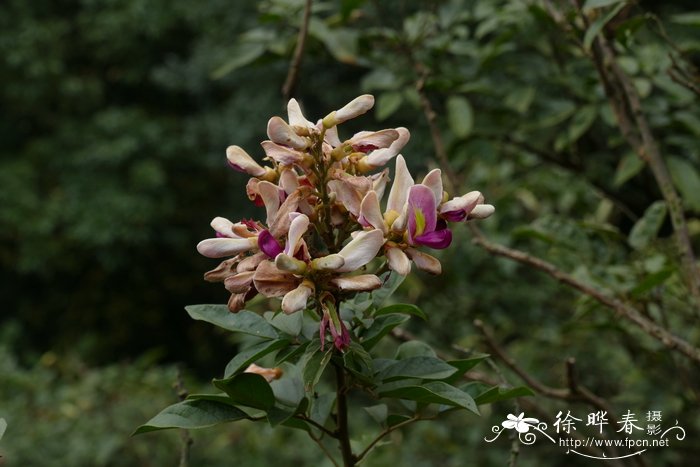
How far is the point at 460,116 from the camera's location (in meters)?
1.66

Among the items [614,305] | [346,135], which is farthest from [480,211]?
[346,135]

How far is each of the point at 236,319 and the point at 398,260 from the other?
0.16 m

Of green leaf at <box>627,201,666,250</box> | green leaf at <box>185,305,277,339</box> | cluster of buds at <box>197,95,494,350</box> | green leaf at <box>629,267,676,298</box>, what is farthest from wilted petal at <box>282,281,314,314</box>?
green leaf at <box>627,201,666,250</box>

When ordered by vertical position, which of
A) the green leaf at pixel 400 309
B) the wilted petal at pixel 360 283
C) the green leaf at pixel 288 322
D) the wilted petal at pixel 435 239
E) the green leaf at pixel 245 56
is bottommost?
the green leaf at pixel 245 56

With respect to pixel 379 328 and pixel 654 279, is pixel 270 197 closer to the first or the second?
pixel 379 328

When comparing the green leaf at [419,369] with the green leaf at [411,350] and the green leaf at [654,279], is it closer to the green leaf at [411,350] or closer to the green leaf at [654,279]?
the green leaf at [411,350]

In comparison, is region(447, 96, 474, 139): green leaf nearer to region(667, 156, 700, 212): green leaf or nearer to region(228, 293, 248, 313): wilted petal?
region(667, 156, 700, 212): green leaf

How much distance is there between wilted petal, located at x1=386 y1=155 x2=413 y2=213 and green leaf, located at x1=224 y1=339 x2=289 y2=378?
138 mm

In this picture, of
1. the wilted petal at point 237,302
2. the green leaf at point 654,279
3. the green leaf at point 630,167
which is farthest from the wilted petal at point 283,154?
the green leaf at point 630,167

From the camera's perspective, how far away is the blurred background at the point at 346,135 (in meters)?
1.54

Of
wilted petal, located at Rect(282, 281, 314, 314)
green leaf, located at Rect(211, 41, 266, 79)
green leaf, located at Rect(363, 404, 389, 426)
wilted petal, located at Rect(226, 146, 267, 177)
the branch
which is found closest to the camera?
wilted petal, located at Rect(282, 281, 314, 314)

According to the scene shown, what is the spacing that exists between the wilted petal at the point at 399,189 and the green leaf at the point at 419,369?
0.13 m

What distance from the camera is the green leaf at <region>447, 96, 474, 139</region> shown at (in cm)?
165

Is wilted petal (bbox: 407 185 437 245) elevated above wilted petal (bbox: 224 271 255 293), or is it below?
above
